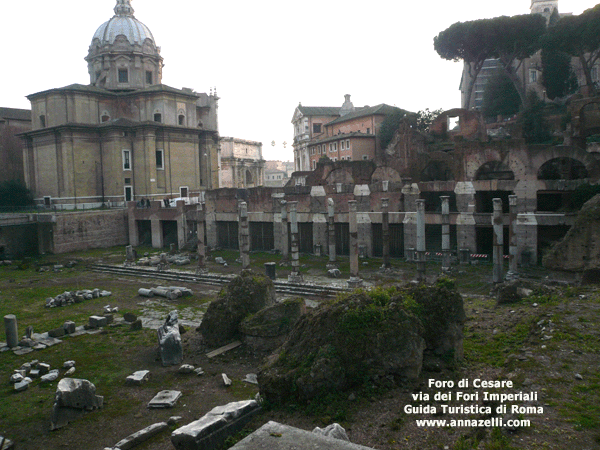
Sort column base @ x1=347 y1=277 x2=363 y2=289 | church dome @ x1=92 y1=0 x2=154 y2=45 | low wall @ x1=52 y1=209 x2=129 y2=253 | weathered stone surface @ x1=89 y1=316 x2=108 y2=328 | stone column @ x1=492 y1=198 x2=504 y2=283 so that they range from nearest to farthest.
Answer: weathered stone surface @ x1=89 y1=316 x2=108 y2=328 → stone column @ x1=492 y1=198 x2=504 y2=283 → column base @ x1=347 y1=277 x2=363 y2=289 → low wall @ x1=52 y1=209 x2=129 y2=253 → church dome @ x1=92 y1=0 x2=154 y2=45

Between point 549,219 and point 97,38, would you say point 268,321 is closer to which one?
point 549,219

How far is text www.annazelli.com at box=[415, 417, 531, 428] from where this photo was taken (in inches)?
263

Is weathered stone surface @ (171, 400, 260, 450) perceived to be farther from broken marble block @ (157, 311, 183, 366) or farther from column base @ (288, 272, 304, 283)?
column base @ (288, 272, 304, 283)

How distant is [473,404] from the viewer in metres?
7.70

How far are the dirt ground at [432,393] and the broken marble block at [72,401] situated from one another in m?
→ 0.16

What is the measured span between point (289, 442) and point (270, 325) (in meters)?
6.66

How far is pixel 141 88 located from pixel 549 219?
3856 centimetres

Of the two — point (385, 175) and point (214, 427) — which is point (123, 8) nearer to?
point (385, 175)

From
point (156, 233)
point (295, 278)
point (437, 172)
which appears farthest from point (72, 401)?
point (437, 172)

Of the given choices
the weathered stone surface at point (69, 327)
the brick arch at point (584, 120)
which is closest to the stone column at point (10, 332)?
the weathered stone surface at point (69, 327)

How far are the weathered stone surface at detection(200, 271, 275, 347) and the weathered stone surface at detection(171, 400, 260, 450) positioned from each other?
16.7ft

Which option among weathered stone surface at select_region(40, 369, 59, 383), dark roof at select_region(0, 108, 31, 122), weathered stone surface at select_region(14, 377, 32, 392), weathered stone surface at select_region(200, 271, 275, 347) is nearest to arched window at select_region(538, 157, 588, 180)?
weathered stone surface at select_region(200, 271, 275, 347)

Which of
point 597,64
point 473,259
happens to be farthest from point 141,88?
point 597,64

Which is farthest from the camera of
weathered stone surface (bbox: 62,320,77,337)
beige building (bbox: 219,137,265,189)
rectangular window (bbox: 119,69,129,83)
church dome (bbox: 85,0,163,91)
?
beige building (bbox: 219,137,265,189)
